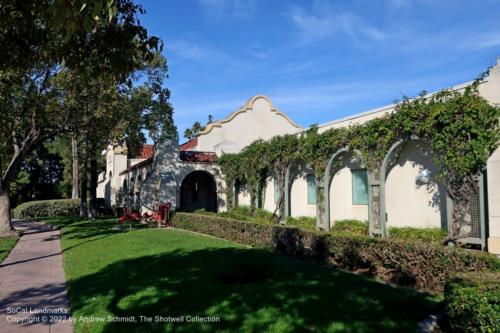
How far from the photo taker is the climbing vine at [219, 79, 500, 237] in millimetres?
9133

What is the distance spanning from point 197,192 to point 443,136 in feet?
64.7

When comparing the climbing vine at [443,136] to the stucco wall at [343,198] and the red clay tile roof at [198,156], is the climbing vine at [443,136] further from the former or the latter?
the red clay tile roof at [198,156]

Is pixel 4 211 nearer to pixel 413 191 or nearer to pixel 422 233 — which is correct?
pixel 413 191

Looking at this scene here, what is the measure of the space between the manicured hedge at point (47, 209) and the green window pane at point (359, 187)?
80.8 feet

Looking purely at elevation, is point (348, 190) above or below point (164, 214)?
above

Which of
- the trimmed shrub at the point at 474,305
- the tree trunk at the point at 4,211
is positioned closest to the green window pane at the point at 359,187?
the trimmed shrub at the point at 474,305

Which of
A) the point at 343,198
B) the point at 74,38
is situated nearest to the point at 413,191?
the point at 343,198

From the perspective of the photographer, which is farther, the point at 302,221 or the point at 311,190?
the point at 311,190

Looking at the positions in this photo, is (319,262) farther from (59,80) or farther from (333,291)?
(59,80)

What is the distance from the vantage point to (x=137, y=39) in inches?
272

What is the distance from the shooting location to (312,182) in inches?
642

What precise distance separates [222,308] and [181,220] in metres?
13.7

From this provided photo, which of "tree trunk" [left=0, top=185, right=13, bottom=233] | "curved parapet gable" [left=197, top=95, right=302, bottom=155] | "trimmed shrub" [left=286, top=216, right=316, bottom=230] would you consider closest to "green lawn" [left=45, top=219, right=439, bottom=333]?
"trimmed shrub" [left=286, top=216, right=316, bottom=230]

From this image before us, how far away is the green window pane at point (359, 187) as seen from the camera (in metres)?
13.5
